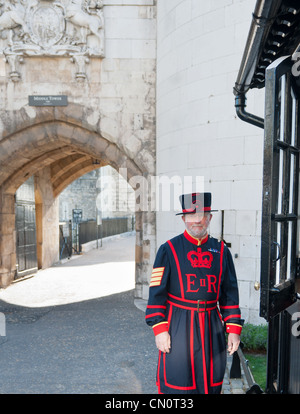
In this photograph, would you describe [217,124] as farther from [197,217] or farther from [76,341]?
[76,341]

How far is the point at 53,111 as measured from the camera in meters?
7.35

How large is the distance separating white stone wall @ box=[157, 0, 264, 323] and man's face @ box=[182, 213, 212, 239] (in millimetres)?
2962

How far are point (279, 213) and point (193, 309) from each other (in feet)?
2.88

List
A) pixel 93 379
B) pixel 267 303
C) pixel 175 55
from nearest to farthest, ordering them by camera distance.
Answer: pixel 267 303, pixel 93 379, pixel 175 55

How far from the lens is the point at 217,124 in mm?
5805

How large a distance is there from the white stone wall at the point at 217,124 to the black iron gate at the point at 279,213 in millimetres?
2679

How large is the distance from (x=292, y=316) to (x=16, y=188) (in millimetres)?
7711

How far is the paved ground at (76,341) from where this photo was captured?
3.84 m

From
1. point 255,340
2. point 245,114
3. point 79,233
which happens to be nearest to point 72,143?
point 245,114

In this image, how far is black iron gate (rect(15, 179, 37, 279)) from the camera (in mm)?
9594

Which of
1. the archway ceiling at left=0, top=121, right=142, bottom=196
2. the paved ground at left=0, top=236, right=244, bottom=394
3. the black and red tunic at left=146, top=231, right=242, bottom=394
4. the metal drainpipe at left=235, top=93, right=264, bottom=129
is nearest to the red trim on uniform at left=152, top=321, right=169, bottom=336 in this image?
the black and red tunic at left=146, top=231, right=242, bottom=394

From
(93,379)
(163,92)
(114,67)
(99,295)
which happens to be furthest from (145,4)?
(93,379)

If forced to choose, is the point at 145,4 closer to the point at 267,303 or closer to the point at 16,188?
the point at 16,188

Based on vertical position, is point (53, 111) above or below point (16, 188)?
above
